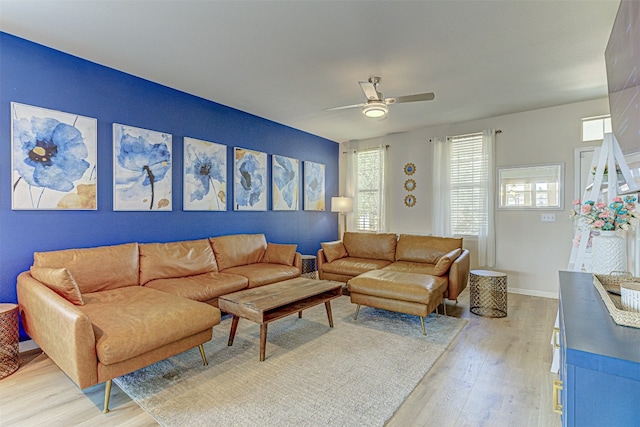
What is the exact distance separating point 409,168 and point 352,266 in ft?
7.77

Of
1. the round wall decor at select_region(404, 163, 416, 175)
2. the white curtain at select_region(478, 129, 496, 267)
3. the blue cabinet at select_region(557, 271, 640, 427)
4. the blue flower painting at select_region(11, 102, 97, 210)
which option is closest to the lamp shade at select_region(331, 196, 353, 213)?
the round wall decor at select_region(404, 163, 416, 175)

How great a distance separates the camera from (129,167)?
3389mm

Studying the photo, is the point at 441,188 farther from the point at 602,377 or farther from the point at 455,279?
the point at 602,377

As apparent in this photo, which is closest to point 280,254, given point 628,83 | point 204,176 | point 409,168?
point 204,176

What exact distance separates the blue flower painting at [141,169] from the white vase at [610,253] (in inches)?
165

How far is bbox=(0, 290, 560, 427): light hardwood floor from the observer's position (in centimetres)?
183

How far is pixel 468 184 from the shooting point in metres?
5.06

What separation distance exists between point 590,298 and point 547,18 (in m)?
2.13

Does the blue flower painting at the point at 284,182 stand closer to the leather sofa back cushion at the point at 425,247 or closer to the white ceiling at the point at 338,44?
the white ceiling at the point at 338,44

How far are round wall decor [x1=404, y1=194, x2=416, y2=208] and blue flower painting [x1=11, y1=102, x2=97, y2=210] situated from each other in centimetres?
471

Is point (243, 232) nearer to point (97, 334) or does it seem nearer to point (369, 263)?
point (369, 263)

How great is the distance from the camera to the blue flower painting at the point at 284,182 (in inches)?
203

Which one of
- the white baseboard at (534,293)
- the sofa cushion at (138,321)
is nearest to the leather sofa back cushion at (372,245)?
the white baseboard at (534,293)

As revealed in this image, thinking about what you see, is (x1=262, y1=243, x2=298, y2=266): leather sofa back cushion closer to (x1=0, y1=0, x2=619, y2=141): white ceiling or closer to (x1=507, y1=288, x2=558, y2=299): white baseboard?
(x1=0, y1=0, x2=619, y2=141): white ceiling
